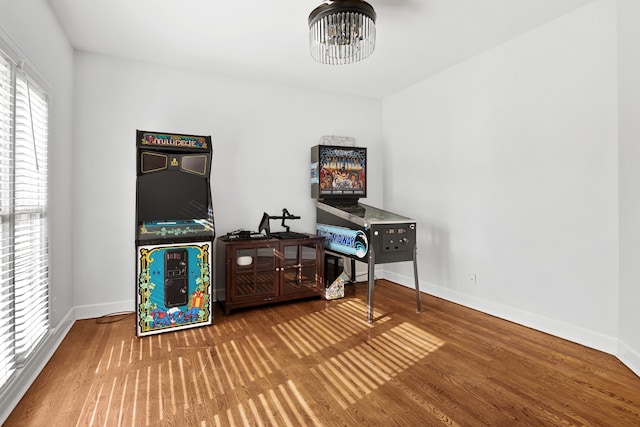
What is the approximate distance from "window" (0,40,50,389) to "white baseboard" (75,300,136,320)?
867 mm

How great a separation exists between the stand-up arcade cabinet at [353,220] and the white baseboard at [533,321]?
0.63 m

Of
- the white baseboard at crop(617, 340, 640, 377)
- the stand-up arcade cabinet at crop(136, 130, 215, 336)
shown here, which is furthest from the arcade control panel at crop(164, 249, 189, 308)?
the white baseboard at crop(617, 340, 640, 377)

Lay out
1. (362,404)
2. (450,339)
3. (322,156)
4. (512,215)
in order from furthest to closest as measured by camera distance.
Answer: (322,156) < (512,215) < (450,339) < (362,404)

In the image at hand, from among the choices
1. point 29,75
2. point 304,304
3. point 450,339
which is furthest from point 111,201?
point 450,339

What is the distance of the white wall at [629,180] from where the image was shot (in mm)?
2180

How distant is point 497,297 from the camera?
3260 mm

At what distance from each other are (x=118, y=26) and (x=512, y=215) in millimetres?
3956

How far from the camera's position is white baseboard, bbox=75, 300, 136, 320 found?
125 inches

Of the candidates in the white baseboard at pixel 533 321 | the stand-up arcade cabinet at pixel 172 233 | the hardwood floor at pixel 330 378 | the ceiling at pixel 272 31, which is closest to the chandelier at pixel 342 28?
the ceiling at pixel 272 31

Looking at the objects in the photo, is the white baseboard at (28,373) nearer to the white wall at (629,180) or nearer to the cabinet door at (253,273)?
the cabinet door at (253,273)

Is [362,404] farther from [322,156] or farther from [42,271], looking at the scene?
[322,156]

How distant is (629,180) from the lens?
7.41 ft

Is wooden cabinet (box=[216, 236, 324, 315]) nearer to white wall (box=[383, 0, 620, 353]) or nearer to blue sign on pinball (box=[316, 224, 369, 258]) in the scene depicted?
blue sign on pinball (box=[316, 224, 369, 258])

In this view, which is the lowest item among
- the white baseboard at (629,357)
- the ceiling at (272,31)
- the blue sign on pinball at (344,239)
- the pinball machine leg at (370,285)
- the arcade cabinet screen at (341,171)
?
the white baseboard at (629,357)
